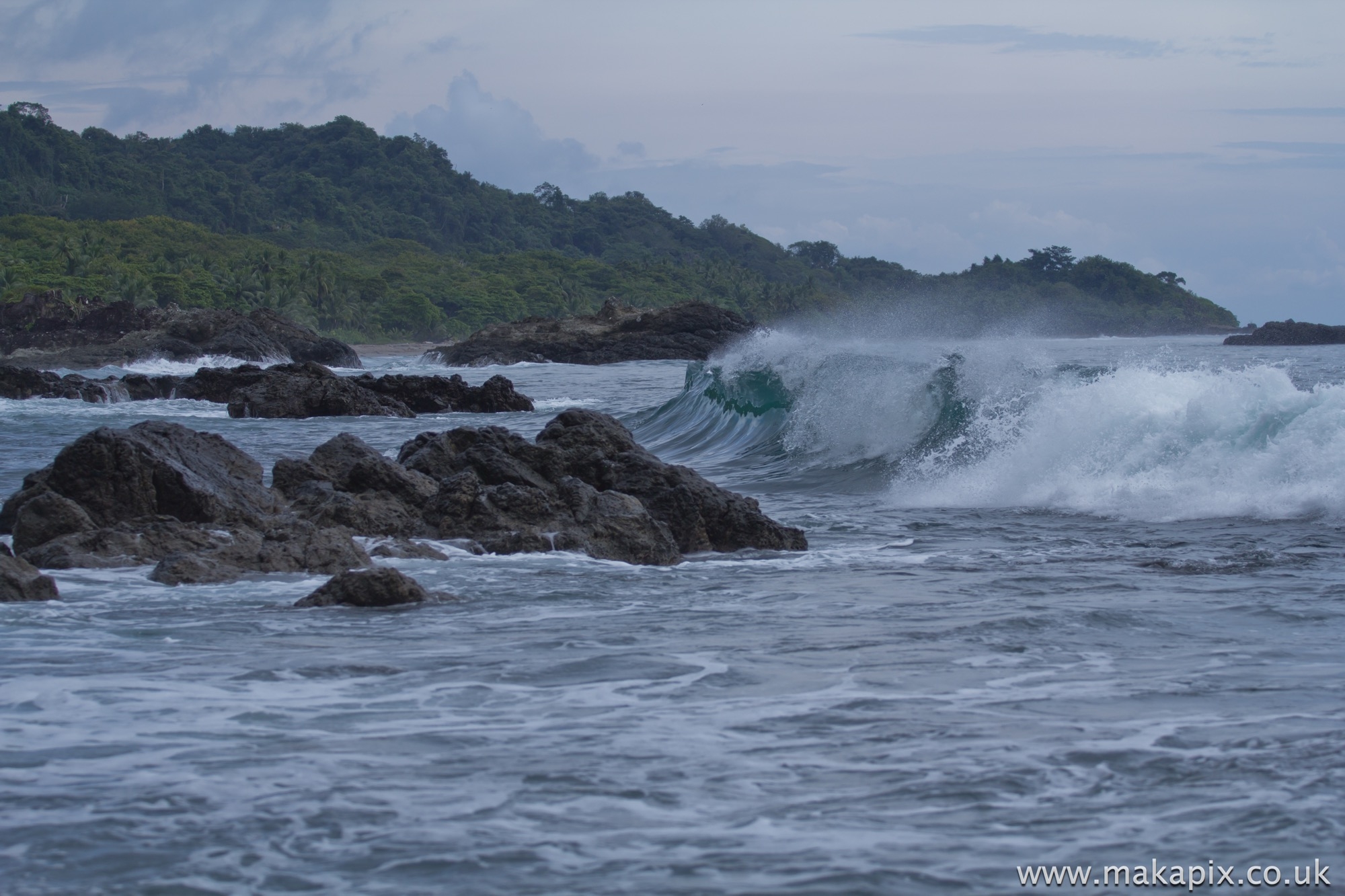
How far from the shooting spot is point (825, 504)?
12.4 metres

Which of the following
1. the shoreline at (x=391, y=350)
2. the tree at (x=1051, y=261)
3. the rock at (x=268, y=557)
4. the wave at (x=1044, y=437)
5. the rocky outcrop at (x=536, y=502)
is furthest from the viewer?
the tree at (x=1051, y=261)

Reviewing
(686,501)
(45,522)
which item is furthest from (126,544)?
(686,501)

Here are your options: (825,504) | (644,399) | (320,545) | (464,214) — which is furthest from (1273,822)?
(464,214)

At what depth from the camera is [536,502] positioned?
9.41 meters

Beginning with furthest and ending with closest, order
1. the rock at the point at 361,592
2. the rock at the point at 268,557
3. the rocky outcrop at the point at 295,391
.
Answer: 1. the rocky outcrop at the point at 295,391
2. the rock at the point at 268,557
3. the rock at the point at 361,592

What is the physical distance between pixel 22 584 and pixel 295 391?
1821 cm

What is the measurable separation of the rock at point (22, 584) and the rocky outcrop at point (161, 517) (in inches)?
26.9

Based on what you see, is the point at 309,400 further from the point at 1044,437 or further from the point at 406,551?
the point at 406,551

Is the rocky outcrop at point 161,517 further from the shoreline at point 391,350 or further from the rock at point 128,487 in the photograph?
the shoreline at point 391,350

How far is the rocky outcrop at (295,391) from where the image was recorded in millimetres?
24594

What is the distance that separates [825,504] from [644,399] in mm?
18464

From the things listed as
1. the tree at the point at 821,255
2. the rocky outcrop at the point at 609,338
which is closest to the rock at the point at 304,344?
the rocky outcrop at the point at 609,338

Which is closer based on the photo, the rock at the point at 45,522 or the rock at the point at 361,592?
the rock at the point at 361,592

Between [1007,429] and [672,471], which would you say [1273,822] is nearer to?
[672,471]
